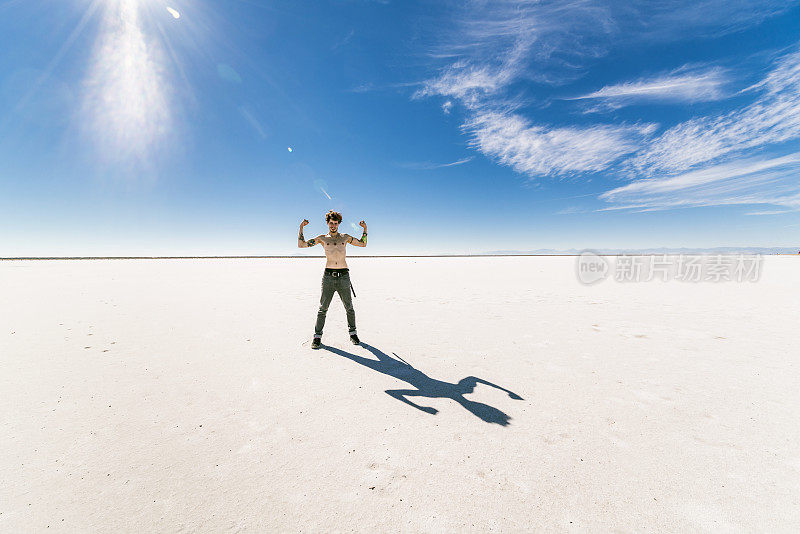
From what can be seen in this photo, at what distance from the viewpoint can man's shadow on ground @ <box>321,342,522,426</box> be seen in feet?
11.5

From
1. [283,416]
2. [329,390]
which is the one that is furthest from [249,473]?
[329,390]

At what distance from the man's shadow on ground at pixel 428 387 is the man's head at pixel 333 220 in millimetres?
2504

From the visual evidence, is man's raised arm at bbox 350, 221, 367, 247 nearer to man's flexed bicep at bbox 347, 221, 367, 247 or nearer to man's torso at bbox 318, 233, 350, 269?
man's flexed bicep at bbox 347, 221, 367, 247

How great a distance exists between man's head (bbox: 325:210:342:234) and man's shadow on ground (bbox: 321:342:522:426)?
8.22 ft

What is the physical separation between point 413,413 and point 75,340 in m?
7.45

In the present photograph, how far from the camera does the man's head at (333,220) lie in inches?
229

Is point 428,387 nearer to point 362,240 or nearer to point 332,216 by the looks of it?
point 362,240

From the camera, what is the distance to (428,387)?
4176mm

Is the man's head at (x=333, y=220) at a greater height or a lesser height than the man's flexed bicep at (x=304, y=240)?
greater

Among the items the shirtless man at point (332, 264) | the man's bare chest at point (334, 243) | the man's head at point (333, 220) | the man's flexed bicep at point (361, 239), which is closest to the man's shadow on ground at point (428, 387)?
the shirtless man at point (332, 264)
